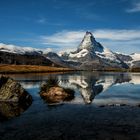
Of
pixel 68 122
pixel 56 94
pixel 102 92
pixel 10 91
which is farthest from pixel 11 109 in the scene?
pixel 102 92

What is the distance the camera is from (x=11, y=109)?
52.5 meters

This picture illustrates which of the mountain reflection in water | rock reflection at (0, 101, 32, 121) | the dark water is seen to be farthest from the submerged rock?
the dark water

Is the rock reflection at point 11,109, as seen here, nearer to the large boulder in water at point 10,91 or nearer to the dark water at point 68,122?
the dark water at point 68,122

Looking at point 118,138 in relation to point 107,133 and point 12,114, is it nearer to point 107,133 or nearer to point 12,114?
point 107,133

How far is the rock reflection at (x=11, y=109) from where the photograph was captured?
47062 millimetres

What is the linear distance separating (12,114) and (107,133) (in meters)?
18.8

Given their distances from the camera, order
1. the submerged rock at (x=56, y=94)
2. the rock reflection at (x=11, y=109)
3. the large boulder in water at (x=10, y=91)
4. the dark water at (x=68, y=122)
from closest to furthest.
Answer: the dark water at (x=68, y=122)
the rock reflection at (x=11, y=109)
the large boulder in water at (x=10, y=91)
the submerged rock at (x=56, y=94)

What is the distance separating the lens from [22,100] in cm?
6284

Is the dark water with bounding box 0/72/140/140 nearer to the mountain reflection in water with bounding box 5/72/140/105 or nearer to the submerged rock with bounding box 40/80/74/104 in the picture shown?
the mountain reflection in water with bounding box 5/72/140/105

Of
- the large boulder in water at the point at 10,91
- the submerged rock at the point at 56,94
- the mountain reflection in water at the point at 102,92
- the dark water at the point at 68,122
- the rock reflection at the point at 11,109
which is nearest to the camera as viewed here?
the dark water at the point at 68,122

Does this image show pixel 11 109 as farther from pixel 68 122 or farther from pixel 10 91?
pixel 68 122

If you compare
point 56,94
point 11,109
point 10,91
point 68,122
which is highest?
point 10,91

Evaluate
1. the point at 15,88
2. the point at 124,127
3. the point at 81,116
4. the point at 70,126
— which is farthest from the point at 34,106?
the point at 124,127

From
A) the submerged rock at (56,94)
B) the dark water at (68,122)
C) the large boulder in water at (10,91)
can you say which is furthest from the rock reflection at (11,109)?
the submerged rock at (56,94)
